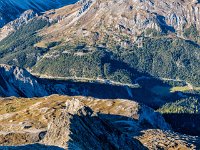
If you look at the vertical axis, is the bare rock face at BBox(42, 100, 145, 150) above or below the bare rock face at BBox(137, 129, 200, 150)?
above

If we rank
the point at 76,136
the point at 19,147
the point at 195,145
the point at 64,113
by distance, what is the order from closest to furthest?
1. the point at 19,147
2. the point at 76,136
3. the point at 64,113
4. the point at 195,145

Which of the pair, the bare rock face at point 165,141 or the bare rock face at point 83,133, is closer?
the bare rock face at point 83,133

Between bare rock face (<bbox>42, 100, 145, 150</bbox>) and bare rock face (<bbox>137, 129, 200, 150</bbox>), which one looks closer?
bare rock face (<bbox>42, 100, 145, 150</bbox>)

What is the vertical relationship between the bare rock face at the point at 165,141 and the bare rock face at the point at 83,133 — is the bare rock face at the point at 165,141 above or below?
below

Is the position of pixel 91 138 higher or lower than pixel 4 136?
higher

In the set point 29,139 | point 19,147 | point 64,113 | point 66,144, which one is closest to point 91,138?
point 64,113

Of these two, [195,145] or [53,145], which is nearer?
[53,145]

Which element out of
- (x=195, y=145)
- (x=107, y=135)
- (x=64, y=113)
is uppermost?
(x=64, y=113)

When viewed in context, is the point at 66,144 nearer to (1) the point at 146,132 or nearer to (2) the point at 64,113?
(2) the point at 64,113
